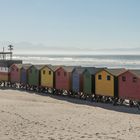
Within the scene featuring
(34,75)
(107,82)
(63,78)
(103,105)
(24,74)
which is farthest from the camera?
(24,74)

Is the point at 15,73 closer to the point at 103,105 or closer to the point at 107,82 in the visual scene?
the point at 107,82

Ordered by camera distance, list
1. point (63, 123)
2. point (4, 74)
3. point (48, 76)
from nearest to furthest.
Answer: point (63, 123), point (48, 76), point (4, 74)

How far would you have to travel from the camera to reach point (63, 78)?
42750 mm

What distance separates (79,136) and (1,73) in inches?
1379

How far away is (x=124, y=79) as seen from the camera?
115 ft

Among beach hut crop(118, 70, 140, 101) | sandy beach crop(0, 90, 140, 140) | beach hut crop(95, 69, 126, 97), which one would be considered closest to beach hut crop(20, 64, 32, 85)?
beach hut crop(95, 69, 126, 97)

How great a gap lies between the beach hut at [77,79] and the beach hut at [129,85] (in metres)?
6.10

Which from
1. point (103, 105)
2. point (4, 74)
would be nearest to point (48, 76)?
point (4, 74)

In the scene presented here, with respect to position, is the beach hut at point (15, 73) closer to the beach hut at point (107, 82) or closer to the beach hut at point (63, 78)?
the beach hut at point (63, 78)

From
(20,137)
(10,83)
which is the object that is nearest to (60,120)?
(20,137)

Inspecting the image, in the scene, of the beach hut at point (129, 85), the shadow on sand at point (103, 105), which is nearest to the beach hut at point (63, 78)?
the shadow on sand at point (103, 105)

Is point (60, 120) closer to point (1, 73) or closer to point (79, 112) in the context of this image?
point (79, 112)

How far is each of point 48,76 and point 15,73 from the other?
791cm

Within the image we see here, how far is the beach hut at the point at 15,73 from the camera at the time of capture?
50.8m
